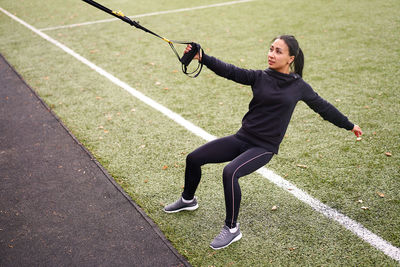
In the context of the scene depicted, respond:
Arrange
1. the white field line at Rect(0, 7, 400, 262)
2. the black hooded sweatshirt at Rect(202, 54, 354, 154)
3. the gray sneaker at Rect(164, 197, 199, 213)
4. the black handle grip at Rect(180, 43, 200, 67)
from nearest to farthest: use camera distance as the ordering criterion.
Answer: the black handle grip at Rect(180, 43, 200, 67) → the black hooded sweatshirt at Rect(202, 54, 354, 154) → the white field line at Rect(0, 7, 400, 262) → the gray sneaker at Rect(164, 197, 199, 213)

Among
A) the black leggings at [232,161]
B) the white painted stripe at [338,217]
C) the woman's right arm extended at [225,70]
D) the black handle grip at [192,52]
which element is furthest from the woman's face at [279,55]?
the white painted stripe at [338,217]

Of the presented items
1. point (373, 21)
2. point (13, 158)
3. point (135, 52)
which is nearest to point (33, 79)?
point (135, 52)

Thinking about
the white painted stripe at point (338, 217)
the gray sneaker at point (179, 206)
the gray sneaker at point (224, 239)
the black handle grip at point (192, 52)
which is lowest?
the gray sneaker at point (179, 206)

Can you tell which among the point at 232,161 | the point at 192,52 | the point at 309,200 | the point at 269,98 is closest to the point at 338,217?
the point at 309,200

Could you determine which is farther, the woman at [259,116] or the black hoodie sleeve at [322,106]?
the black hoodie sleeve at [322,106]

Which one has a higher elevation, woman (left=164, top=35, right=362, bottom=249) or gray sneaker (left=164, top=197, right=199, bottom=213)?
woman (left=164, top=35, right=362, bottom=249)

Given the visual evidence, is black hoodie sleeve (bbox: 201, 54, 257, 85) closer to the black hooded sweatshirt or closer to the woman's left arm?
the black hooded sweatshirt

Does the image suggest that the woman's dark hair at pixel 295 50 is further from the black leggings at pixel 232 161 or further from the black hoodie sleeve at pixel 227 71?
the black leggings at pixel 232 161

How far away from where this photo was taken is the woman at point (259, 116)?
Answer: 3223mm

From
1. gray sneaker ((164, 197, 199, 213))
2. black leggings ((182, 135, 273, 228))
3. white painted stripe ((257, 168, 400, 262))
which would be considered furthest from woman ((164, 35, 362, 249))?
white painted stripe ((257, 168, 400, 262))

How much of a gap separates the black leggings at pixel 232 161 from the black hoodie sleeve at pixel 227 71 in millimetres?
570

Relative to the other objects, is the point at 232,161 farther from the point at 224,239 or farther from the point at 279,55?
the point at 279,55

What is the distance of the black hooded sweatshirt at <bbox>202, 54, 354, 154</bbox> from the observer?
3217 millimetres

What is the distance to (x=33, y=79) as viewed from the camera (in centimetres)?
748
